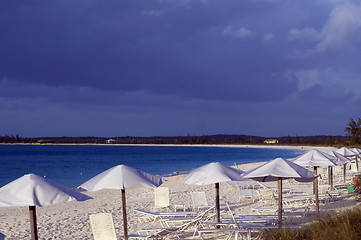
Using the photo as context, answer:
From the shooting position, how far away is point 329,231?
5570 mm

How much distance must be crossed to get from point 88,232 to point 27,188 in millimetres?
4095

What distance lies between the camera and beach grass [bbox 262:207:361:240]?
17.7 feet

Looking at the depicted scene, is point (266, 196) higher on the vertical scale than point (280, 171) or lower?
lower

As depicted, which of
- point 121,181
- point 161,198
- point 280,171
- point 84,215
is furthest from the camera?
point 84,215

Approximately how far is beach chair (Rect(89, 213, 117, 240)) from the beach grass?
8.82 feet

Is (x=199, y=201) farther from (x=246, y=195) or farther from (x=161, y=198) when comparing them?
(x=246, y=195)

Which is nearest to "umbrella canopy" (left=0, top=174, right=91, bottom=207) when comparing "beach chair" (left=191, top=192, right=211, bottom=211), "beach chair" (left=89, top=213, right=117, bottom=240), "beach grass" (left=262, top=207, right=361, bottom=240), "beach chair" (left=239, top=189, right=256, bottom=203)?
"beach chair" (left=89, top=213, right=117, bottom=240)

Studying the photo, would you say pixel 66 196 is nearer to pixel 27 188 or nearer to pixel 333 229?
pixel 27 188

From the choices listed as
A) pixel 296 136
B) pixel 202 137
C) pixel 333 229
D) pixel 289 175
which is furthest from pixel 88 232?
pixel 202 137

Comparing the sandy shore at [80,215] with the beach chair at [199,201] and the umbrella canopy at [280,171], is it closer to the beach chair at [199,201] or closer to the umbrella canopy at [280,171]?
the beach chair at [199,201]

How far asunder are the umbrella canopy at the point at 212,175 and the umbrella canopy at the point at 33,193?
2.57 m

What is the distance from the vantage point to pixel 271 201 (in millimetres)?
12000

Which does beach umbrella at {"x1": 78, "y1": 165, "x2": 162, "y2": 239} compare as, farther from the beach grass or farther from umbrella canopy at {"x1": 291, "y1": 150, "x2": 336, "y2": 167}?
umbrella canopy at {"x1": 291, "y1": 150, "x2": 336, "y2": 167}

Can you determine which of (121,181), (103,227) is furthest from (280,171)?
(103,227)
